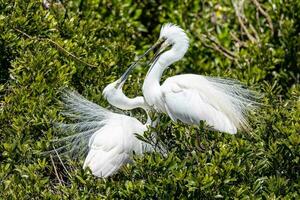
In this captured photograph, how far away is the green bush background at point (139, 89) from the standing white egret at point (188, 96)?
0.13m

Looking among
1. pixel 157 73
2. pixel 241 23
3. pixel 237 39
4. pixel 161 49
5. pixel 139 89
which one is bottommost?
pixel 237 39

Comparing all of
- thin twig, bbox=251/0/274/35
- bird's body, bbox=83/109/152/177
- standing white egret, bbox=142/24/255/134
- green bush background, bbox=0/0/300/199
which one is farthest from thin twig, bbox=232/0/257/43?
bird's body, bbox=83/109/152/177

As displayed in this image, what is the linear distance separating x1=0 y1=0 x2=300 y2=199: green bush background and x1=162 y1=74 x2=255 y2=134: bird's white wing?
5.1 inches

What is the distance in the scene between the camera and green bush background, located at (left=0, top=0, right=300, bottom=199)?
512 centimetres

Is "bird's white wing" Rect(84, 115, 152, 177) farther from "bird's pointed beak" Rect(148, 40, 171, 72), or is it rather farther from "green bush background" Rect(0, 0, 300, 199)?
"bird's pointed beak" Rect(148, 40, 171, 72)

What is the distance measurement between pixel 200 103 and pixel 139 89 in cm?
82

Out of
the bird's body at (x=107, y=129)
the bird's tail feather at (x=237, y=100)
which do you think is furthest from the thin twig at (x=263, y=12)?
the bird's body at (x=107, y=129)

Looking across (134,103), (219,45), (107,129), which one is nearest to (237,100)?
(134,103)

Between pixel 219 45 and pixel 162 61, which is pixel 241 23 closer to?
pixel 219 45

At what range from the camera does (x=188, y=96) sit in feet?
20.0

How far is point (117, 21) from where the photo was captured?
8.53 m

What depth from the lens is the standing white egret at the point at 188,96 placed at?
606 cm

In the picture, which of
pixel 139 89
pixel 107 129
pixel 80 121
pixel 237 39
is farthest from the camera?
pixel 237 39

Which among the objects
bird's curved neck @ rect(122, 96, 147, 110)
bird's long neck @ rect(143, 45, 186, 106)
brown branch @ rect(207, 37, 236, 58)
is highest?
bird's long neck @ rect(143, 45, 186, 106)
